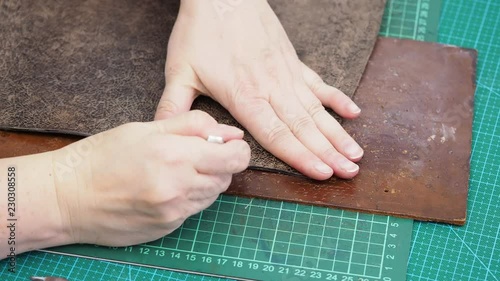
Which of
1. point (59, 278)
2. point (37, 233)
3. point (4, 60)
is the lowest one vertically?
point (59, 278)

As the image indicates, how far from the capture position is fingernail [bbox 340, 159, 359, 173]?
1450 millimetres

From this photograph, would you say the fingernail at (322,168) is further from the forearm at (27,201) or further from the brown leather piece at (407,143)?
the forearm at (27,201)

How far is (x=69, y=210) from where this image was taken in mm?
1311

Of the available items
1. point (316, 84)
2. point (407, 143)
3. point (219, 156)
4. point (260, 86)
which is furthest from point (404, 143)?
point (219, 156)

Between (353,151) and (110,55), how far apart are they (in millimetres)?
671

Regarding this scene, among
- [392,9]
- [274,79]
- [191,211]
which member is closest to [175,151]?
[191,211]

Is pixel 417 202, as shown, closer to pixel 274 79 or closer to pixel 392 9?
pixel 274 79

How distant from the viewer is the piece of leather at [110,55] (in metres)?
1.59

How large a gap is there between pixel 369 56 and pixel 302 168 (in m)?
0.42

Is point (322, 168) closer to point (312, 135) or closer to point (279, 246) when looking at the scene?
point (312, 135)

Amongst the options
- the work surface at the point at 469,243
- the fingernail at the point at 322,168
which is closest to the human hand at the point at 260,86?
the fingernail at the point at 322,168

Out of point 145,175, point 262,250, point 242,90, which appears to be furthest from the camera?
point 242,90

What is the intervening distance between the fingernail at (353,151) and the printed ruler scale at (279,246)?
4.9 inches

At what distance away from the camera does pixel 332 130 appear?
149 centimetres
